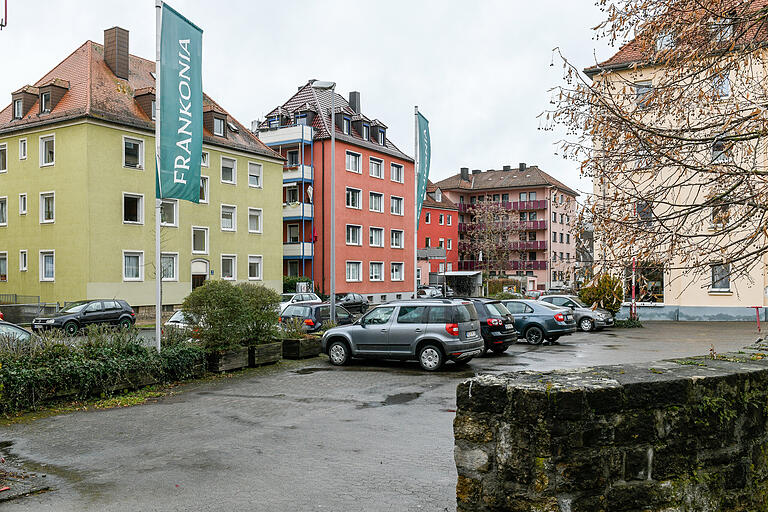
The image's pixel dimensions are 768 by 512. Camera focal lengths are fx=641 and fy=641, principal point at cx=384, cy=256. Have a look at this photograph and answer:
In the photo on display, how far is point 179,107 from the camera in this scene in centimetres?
1429

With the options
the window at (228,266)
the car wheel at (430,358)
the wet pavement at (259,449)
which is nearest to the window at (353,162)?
the window at (228,266)

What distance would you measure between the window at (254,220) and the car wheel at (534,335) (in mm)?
25703

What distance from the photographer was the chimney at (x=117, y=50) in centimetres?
3859

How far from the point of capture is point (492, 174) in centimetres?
9188

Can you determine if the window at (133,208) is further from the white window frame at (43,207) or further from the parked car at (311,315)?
the parked car at (311,315)

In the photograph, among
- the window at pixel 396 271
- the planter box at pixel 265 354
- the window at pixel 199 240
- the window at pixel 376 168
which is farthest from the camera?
the window at pixel 396 271

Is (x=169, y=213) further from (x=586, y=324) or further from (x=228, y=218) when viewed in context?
(x=586, y=324)

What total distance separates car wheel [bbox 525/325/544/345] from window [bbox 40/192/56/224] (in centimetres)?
2627

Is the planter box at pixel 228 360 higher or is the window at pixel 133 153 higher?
the window at pixel 133 153

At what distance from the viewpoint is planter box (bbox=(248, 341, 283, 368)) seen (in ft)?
50.9

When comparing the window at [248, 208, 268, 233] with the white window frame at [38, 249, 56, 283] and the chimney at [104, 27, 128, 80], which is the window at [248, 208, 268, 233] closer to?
the chimney at [104, 27, 128, 80]

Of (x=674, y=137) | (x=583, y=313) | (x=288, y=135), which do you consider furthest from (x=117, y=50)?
(x=674, y=137)

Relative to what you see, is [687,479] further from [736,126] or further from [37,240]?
[37,240]

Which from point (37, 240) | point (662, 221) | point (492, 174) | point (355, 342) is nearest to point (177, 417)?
point (355, 342)
